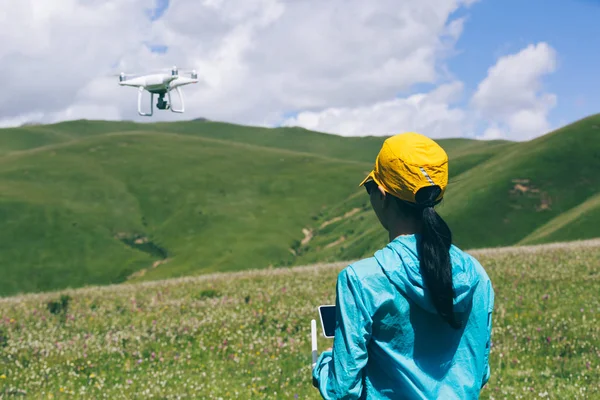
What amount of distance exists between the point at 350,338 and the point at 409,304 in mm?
433

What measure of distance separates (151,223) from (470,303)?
130299 mm

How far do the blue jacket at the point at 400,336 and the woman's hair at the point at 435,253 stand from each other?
7cm

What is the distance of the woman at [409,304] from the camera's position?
375 cm

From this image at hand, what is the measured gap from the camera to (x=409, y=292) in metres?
3.78

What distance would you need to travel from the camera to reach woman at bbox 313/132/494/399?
3754 millimetres

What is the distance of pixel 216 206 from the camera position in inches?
5443

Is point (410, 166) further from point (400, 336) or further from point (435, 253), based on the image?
point (400, 336)

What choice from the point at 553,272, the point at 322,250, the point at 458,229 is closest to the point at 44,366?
the point at 553,272

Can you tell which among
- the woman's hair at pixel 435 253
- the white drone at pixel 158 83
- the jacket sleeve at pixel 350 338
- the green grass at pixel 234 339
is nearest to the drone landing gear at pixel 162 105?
the white drone at pixel 158 83

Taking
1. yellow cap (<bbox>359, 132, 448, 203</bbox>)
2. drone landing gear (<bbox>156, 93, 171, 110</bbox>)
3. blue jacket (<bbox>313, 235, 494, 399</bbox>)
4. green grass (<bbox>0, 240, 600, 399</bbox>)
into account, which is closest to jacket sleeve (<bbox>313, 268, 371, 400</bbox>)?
blue jacket (<bbox>313, 235, 494, 399</bbox>)

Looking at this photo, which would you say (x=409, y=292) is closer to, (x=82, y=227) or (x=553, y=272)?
(x=553, y=272)

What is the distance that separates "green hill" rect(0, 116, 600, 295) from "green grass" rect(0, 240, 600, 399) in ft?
209

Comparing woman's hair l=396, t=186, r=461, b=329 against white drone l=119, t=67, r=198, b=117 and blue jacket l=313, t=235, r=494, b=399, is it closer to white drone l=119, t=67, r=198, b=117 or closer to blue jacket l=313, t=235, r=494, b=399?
blue jacket l=313, t=235, r=494, b=399

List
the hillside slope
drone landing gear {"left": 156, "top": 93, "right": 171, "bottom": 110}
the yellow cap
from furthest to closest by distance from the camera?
the hillside slope
drone landing gear {"left": 156, "top": 93, "right": 171, "bottom": 110}
the yellow cap
